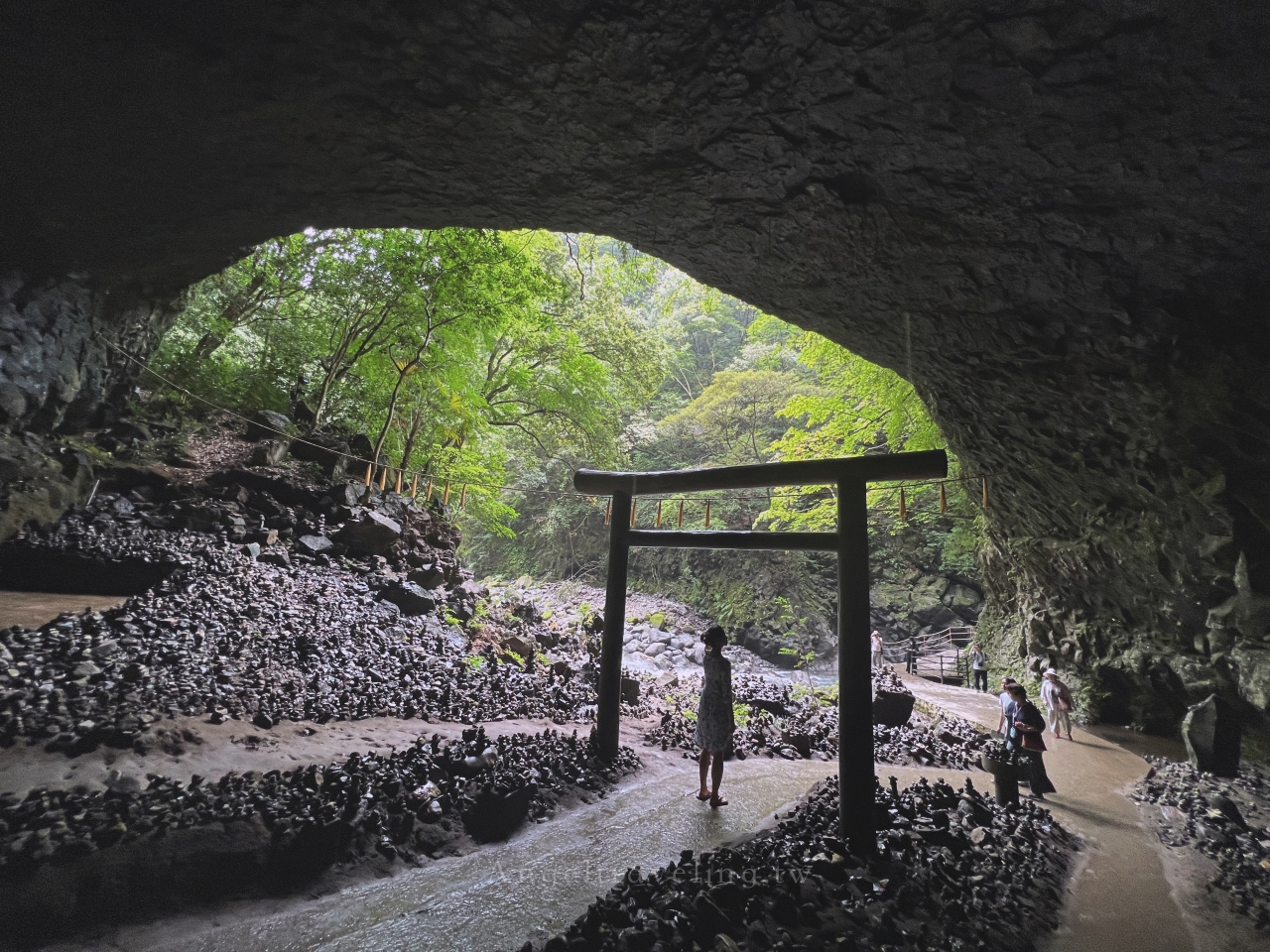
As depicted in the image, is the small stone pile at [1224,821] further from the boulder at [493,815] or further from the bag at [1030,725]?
the boulder at [493,815]

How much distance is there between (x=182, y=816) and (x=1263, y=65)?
27.8 ft

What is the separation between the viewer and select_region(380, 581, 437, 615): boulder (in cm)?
920

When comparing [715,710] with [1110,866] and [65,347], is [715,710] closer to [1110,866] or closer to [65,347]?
[1110,866]

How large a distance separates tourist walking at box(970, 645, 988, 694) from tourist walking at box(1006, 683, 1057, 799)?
25.3 feet

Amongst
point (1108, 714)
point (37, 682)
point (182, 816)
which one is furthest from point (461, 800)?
point (1108, 714)

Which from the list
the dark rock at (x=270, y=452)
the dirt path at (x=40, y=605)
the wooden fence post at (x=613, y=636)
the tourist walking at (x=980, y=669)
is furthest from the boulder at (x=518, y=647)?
the tourist walking at (x=980, y=669)

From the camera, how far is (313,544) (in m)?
9.19

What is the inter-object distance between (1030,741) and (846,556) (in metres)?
3.92

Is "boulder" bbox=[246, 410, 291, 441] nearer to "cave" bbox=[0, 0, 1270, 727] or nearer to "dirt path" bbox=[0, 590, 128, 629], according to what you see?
"cave" bbox=[0, 0, 1270, 727]

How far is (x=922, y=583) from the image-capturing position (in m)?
18.6

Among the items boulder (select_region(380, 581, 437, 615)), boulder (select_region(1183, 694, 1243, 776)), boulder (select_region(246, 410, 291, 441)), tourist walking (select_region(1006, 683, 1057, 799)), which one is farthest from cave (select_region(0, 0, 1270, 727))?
boulder (select_region(380, 581, 437, 615))

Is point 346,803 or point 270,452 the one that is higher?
point 270,452

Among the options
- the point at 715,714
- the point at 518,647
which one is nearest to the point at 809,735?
the point at 715,714

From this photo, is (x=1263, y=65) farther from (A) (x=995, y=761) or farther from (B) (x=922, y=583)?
(B) (x=922, y=583)
